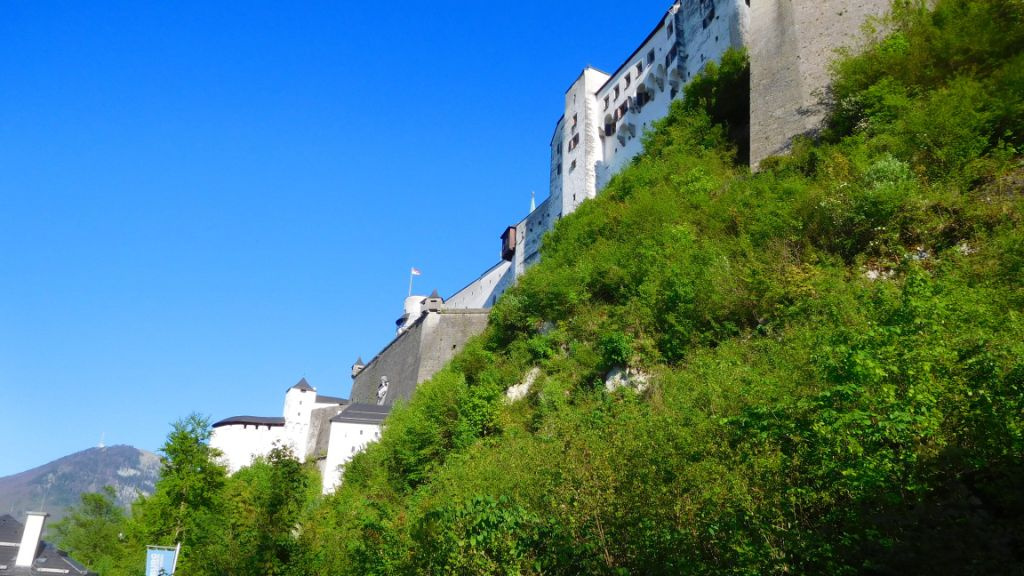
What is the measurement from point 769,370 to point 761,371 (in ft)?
0.43

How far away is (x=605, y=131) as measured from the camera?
39.6 m

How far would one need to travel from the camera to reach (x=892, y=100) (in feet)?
57.4

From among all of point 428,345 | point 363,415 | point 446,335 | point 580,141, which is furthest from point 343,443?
point 580,141

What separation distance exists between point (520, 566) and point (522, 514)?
2.07 ft

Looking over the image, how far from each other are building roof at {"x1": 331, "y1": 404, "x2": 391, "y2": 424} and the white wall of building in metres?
0.32

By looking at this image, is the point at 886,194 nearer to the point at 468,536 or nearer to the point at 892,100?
the point at 892,100

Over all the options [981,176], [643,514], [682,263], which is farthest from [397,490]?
[981,176]

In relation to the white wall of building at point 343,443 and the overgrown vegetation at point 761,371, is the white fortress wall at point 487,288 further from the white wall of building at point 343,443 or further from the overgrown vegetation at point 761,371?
the overgrown vegetation at point 761,371

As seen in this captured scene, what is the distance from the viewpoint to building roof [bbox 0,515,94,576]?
22.5 meters

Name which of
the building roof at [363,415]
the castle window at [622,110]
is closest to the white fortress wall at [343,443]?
the building roof at [363,415]

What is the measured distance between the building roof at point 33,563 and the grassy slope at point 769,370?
9.13 m

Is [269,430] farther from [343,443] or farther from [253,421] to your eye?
[343,443]

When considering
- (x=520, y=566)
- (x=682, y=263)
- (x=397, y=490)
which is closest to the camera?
(x=520, y=566)

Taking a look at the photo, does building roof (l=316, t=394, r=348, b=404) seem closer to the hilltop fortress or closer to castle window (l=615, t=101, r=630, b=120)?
the hilltop fortress
